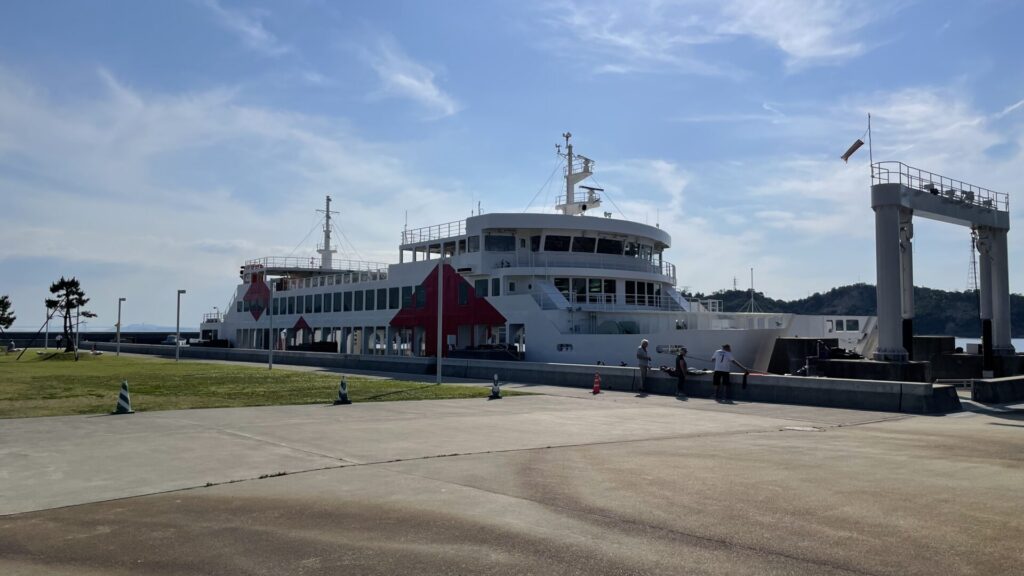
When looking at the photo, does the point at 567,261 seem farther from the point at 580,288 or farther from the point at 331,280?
the point at 331,280

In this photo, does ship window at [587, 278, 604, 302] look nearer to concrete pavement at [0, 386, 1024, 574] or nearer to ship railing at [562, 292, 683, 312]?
ship railing at [562, 292, 683, 312]

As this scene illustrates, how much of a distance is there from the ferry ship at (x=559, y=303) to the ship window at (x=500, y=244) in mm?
45

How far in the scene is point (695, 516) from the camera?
6668mm

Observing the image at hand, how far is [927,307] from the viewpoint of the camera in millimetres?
125375

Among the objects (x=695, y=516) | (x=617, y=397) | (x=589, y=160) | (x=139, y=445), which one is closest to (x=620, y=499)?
(x=695, y=516)

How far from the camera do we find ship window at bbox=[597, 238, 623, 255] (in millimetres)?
34562

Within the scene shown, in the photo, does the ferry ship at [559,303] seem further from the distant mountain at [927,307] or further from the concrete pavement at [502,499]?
the distant mountain at [927,307]

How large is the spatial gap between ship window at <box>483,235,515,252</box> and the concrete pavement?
21011 millimetres

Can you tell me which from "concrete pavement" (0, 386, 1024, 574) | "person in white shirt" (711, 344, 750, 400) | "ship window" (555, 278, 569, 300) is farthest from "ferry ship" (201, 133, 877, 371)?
"concrete pavement" (0, 386, 1024, 574)

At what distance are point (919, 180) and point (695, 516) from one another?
20.4 m

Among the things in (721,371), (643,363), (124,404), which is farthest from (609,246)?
(124,404)

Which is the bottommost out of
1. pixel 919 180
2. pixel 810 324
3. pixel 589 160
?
pixel 810 324

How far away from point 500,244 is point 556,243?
8.32 ft

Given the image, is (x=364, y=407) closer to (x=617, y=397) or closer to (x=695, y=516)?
(x=617, y=397)
